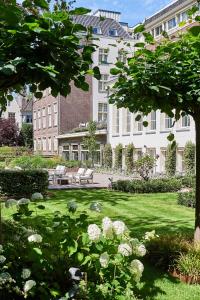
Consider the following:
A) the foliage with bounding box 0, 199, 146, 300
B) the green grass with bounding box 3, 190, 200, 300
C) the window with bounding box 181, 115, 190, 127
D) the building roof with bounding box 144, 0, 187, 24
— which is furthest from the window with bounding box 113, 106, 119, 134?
the foliage with bounding box 0, 199, 146, 300

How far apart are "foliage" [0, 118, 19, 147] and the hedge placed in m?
51.5

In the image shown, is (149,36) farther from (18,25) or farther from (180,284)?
(180,284)

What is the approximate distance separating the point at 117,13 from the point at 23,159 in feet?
98.9

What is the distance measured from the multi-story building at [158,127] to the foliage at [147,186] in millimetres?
7416

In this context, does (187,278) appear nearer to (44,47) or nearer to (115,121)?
(44,47)

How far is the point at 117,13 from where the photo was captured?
58.3 m

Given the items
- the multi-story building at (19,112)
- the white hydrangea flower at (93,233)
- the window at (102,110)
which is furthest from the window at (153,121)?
the multi-story building at (19,112)

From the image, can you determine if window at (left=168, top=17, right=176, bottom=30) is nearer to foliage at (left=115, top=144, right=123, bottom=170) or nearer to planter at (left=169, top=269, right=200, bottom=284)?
foliage at (left=115, top=144, right=123, bottom=170)

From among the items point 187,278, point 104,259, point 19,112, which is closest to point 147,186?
point 187,278

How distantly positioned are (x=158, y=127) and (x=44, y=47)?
28.4 meters

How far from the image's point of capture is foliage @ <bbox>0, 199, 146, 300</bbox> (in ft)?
13.7

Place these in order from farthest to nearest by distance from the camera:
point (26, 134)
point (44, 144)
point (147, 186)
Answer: point (26, 134), point (44, 144), point (147, 186)

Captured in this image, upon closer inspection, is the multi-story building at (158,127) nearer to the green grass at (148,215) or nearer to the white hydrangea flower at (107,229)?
the green grass at (148,215)

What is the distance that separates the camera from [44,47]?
372 cm
